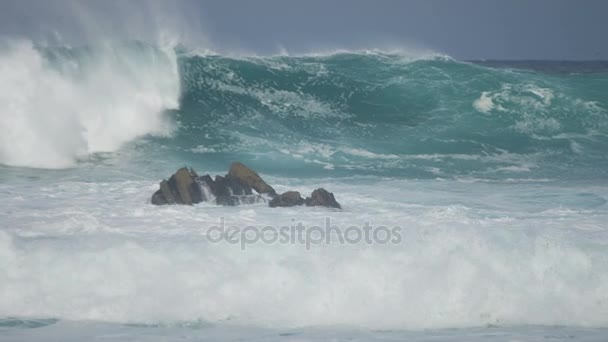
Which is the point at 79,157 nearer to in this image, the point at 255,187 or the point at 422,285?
the point at 255,187

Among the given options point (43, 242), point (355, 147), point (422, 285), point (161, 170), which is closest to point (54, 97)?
point (161, 170)

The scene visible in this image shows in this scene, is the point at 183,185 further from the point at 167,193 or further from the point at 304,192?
the point at 304,192

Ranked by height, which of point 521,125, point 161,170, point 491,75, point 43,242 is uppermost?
point 491,75

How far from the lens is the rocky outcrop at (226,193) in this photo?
418 inches

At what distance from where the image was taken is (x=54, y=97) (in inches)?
676

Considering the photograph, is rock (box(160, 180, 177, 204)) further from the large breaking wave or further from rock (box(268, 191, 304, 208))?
the large breaking wave

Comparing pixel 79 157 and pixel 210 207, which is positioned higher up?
pixel 79 157

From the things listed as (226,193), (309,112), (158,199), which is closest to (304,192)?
(226,193)

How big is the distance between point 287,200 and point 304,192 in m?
1.39

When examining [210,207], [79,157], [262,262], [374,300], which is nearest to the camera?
[374,300]

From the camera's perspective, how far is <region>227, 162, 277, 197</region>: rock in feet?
36.2

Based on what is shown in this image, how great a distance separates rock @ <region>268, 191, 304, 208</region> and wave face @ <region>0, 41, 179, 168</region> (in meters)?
5.54

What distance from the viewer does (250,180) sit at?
36.9ft

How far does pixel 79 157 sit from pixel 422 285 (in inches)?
374
